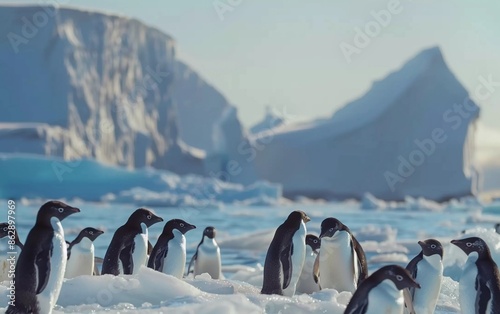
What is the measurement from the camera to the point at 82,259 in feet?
17.2

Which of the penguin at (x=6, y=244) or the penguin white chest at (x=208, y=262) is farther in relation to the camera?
the penguin white chest at (x=208, y=262)

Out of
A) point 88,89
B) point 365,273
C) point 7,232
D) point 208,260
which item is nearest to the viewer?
point 7,232

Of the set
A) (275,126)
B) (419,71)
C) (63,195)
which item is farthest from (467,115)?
(63,195)

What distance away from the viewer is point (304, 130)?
28.7 m

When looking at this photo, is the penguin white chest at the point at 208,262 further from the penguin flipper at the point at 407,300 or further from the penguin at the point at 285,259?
the penguin flipper at the point at 407,300

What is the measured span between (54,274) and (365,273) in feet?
7.19

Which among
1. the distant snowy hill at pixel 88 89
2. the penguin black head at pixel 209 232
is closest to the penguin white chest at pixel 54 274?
the penguin black head at pixel 209 232

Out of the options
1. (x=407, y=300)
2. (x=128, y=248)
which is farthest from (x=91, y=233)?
(x=407, y=300)

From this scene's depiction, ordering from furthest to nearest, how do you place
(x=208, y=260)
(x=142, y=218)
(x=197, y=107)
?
(x=197, y=107) < (x=208, y=260) < (x=142, y=218)

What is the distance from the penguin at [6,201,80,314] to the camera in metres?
3.39

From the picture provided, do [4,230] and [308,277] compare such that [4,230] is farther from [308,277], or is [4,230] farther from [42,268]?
[308,277]

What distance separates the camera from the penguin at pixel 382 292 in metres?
3.15

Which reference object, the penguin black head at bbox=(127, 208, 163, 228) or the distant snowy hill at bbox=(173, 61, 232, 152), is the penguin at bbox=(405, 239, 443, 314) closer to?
the penguin black head at bbox=(127, 208, 163, 228)

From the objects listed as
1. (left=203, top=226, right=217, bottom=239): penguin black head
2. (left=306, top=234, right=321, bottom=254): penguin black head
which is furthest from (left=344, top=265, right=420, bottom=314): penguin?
(left=203, top=226, right=217, bottom=239): penguin black head
